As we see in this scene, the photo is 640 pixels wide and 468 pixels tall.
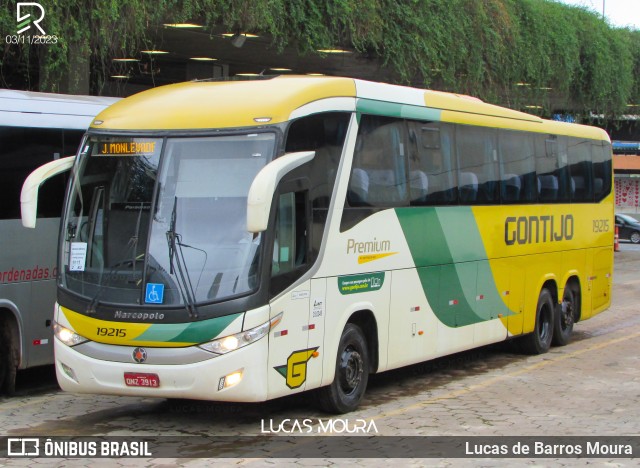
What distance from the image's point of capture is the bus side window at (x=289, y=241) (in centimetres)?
943

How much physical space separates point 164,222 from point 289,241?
1.18m

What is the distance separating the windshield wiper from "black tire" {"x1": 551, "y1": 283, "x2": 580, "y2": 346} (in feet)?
28.1

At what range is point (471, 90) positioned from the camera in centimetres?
A: 2491

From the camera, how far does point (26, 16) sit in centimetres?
1406

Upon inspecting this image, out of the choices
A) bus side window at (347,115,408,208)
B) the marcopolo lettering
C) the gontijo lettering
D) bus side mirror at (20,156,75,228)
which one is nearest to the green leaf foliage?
bus side mirror at (20,156,75,228)

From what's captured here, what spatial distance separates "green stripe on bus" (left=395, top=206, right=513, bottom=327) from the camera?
12.0 m

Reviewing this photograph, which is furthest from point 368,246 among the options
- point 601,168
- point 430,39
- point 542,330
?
point 430,39

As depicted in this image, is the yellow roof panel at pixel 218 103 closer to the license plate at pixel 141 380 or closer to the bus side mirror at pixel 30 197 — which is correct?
the bus side mirror at pixel 30 197

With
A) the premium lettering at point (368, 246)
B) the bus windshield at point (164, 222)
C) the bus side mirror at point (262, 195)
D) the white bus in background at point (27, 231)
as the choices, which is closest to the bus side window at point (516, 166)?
the premium lettering at point (368, 246)

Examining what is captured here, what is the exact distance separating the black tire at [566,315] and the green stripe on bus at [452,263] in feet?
→ 8.08

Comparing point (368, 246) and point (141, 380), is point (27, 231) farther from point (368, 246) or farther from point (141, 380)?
point (368, 246)

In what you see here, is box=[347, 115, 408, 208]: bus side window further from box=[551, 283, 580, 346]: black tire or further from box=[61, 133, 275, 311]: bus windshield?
box=[551, 283, 580, 346]: black tire

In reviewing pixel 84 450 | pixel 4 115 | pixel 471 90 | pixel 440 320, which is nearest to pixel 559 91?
pixel 471 90

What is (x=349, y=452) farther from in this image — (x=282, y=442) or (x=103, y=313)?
(x=103, y=313)
